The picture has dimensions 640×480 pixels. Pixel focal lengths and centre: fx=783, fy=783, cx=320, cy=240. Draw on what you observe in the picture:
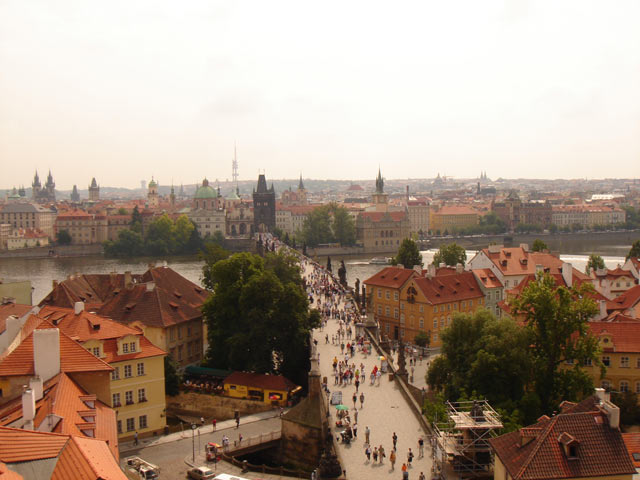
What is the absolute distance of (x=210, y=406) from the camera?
28.3 meters

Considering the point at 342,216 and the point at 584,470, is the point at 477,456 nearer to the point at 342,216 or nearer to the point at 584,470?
the point at 584,470

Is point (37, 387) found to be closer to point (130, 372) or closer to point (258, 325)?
point (130, 372)

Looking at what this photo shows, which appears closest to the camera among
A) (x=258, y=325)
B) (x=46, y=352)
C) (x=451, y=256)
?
(x=46, y=352)

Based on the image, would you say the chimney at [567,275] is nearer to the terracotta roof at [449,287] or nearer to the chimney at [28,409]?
the terracotta roof at [449,287]

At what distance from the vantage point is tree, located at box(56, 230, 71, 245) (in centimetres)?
12762

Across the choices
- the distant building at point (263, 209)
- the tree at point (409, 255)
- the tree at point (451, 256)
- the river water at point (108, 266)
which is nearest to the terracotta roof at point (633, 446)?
the tree at point (409, 255)

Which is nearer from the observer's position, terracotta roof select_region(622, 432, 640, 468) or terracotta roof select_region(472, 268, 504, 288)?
terracotta roof select_region(622, 432, 640, 468)

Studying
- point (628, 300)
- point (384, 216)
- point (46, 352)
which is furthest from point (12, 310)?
point (384, 216)

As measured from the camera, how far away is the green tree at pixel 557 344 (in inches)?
1017

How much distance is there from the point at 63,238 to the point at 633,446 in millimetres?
119784

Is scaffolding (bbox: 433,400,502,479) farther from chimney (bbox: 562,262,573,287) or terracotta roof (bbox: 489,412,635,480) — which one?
chimney (bbox: 562,262,573,287)

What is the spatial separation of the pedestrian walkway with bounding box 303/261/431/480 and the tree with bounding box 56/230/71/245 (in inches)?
4136

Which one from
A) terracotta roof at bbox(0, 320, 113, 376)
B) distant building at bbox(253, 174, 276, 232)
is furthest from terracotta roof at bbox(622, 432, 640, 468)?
distant building at bbox(253, 174, 276, 232)

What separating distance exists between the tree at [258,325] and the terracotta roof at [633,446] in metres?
13.9
